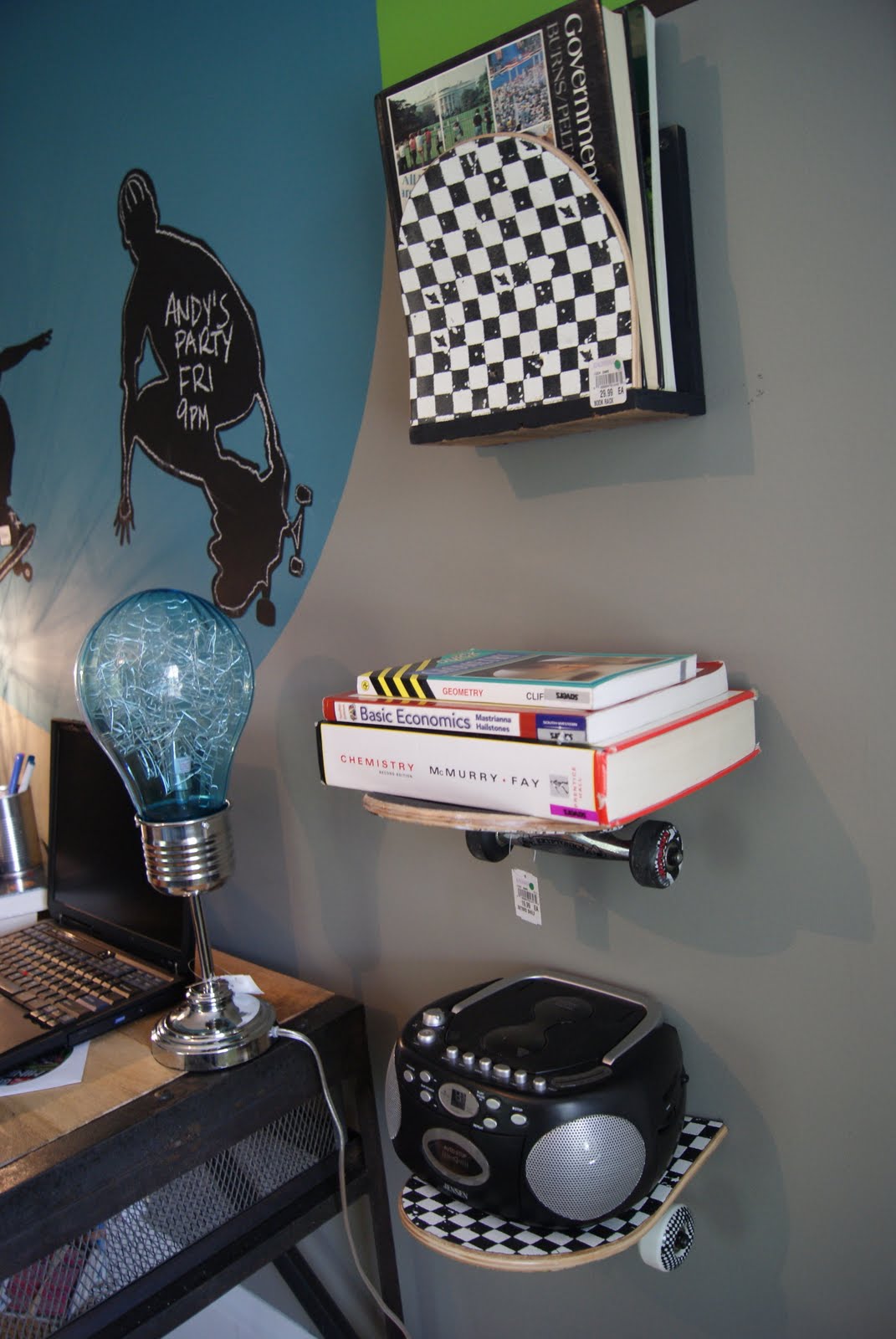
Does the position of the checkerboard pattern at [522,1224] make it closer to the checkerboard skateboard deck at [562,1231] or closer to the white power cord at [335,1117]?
the checkerboard skateboard deck at [562,1231]

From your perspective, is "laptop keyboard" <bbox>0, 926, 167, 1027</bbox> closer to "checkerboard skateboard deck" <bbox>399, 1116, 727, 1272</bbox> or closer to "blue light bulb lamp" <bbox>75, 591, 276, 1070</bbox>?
"blue light bulb lamp" <bbox>75, 591, 276, 1070</bbox>

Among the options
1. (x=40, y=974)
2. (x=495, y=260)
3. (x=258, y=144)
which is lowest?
(x=40, y=974)

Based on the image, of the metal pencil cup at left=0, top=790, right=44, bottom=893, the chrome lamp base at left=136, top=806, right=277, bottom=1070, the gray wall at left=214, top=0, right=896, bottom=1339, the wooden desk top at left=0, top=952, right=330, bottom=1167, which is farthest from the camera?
the metal pencil cup at left=0, top=790, right=44, bottom=893

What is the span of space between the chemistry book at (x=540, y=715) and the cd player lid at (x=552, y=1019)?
0.43 m

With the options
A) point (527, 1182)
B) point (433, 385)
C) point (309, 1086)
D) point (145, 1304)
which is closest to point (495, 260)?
point (433, 385)

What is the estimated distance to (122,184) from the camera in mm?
2043

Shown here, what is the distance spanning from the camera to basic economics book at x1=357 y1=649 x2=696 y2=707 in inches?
43.1

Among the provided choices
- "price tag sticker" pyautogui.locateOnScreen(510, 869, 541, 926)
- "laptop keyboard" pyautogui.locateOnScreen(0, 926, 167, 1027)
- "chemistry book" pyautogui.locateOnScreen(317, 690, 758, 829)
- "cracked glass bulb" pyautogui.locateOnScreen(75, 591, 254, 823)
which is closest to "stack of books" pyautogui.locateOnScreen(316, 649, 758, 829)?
"chemistry book" pyautogui.locateOnScreen(317, 690, 758, 829)

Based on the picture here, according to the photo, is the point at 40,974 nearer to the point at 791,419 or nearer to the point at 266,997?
the point at 266,997

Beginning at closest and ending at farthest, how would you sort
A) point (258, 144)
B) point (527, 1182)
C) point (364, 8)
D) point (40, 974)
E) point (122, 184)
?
point (527, 1182), point (364, 8), point (258, 144), point (40, 974), point (122, 184)

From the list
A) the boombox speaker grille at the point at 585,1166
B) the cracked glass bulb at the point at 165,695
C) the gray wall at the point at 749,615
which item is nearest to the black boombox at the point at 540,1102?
the boombox speaker grille at the point at 585,1166

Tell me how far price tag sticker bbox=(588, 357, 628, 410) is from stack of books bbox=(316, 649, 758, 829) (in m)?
0.31

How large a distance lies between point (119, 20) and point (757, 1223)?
238cm

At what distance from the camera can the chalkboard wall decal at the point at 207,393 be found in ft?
6.01
